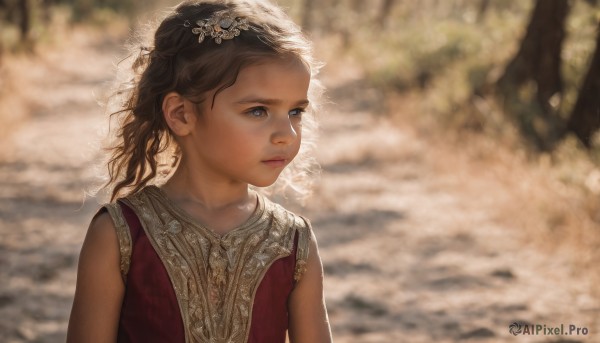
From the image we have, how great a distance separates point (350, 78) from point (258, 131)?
13747 mm

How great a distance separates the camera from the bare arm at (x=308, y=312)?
2193 mm

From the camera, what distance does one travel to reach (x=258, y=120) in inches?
81.7

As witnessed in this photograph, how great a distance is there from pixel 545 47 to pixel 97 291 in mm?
7633

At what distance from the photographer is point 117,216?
2080mm

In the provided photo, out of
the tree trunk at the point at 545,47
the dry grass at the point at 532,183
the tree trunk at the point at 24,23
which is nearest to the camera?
the dry grass at the point at 532,183

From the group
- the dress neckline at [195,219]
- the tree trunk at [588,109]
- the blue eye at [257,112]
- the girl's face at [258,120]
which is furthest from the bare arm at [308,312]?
the tree trunk at [588,109]

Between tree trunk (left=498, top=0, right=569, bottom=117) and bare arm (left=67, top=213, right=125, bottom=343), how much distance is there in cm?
715

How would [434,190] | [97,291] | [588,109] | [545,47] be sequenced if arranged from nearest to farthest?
[97,291] → [588,109] → [434,190] → [545,47]

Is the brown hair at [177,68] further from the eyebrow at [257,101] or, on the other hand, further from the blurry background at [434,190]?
the blurry background at [434,190]

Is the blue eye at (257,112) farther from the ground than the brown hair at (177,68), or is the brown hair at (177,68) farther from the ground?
the brown hair at (177,68)

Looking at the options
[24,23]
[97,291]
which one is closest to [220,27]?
[97,291]

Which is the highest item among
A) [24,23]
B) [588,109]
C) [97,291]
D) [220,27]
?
[24,23]

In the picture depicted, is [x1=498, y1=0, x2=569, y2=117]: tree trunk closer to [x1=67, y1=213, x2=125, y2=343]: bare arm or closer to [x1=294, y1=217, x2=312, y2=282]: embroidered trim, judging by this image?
[x1=294, y1=217, x2=312, y2=282]: embroidered trim

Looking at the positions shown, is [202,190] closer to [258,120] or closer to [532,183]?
[258,120]
